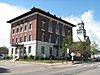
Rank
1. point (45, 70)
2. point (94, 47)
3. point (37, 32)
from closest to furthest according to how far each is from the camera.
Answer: point (45, 70) < point (37, 32) < point (94, 47)

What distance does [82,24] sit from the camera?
3442 inches

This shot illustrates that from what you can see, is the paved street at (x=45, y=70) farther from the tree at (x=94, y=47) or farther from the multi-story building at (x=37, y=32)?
the tree at (x=94, y=47)

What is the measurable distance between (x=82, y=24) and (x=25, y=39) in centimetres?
3428

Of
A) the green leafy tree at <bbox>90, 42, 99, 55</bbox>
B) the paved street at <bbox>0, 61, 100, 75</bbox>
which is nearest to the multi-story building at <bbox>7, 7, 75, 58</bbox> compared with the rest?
the green leafy tree at <bbox>90, 42, 99, 55</bbox>

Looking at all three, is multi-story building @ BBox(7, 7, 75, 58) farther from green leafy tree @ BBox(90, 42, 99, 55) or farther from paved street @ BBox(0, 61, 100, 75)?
paved street @ BBox(0, 61, 100, 75)

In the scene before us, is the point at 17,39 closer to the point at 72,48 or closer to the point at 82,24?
the point at 72,48

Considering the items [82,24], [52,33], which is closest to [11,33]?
[52,33]

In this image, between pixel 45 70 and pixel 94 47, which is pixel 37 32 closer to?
pixel 45 70

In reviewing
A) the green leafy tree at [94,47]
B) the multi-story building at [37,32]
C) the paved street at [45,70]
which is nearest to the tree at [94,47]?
the green leafy tree at [94,47]

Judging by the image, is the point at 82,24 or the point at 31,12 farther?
the point at 82,24

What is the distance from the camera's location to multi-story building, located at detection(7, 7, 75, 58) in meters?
55.4

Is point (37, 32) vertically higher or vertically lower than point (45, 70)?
higher

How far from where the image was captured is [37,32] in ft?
180

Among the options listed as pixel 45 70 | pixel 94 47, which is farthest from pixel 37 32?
pixel 94 47
